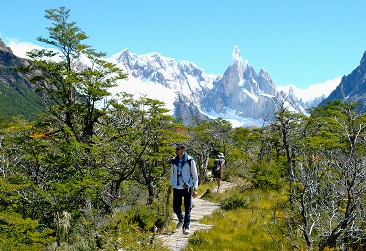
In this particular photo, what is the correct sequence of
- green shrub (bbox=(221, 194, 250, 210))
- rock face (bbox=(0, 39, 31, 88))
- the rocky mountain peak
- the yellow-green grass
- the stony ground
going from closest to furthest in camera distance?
the yellow-green grass < the stony ground < green shrub (bbox=(221, 194, 250, 210)) < rock face (bbox=(0, 39, 31, 88)) < the rocky mountain peak

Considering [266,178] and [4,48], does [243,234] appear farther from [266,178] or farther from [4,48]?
[4,48]

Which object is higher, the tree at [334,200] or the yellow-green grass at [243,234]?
the tree at [334,200]

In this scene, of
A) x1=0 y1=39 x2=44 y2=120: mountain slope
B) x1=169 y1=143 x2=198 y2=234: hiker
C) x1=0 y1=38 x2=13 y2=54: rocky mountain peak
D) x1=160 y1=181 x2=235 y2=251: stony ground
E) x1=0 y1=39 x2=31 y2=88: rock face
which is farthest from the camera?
x1=0 y1=38 x2=13 y2=54: rocky mountain peak

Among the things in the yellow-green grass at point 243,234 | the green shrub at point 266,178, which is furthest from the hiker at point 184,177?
the green shrub at point 266,178

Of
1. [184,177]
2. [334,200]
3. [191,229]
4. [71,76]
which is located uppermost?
[71,76]

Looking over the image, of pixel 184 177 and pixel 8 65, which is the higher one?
pixel 8 65

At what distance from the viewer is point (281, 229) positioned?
7.49 m

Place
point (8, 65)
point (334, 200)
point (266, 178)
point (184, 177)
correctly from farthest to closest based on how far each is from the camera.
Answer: point (8, 65), point (266, 178), point (184, 177), point (334, 200)

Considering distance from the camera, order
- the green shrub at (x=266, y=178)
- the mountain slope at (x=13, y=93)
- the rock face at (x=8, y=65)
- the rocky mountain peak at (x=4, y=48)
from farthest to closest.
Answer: the rocky mountain peak at (x=4, y=48)
the rock face at (x=8, y=65)
the mountain slope at (x=13, y=93)
the green shrub at (x=266, y=178)

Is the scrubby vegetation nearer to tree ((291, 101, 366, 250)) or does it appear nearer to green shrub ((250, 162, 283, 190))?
green shrub ((250, 162, 283, 190))

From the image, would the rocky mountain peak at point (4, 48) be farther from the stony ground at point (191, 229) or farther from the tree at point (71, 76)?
the stony ground at point (191, 229)

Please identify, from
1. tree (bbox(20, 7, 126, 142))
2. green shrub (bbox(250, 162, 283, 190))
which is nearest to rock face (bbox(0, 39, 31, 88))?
tree (bbox(20, 7, 126, 142))

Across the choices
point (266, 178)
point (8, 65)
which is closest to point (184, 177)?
point (266, 178)

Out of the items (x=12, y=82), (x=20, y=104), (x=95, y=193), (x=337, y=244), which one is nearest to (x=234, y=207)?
(x=95, y=193)
